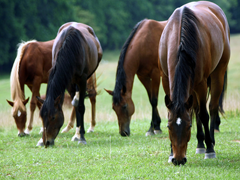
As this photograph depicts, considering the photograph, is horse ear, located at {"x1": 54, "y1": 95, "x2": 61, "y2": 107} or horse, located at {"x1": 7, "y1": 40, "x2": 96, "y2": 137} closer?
horse ear, located at {"x1": 54, "y1": 95, "x2": 61, "y2": 107}

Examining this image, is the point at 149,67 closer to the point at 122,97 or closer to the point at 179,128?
the point at 122,97

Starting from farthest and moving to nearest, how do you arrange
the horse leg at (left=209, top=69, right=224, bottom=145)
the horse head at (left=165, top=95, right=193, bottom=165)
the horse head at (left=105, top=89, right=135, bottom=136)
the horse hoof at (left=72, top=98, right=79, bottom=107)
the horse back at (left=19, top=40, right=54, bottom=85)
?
the horse back at (left=19, top=40, right=54, bottom=85)
the horse hoof at (left=72, top=98, right=79, bottom=107)
the horse head at (left=105, top=89, right=135, bottom=136)
the horse leg at (left=209, top=69, right=224, bottom=145)
the horse head at (left=165, top=95, right=193, bottom=165)

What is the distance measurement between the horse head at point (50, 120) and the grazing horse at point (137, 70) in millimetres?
1581

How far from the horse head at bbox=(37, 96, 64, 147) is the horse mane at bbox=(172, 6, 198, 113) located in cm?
262

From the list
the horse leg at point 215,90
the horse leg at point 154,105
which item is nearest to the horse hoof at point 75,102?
the horse leg at point 154,105

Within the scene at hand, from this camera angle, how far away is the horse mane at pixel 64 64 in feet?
19.2

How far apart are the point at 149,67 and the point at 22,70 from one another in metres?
3.25

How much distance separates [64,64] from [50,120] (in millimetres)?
1127

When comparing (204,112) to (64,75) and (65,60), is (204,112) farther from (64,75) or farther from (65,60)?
(65,60)

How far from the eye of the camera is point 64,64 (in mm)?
6078

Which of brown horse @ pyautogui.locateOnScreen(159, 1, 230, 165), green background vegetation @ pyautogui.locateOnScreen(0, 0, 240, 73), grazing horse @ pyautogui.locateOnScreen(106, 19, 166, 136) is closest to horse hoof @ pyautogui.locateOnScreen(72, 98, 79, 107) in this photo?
grazing horse @ pyautogui.locateOnScreen(106, 19, 166, 136)

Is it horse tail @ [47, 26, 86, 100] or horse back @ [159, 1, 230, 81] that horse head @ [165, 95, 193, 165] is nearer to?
horse back @ [159, 1, 230, 81]

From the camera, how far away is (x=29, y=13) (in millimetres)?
38094

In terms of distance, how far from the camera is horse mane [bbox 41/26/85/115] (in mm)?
5843
